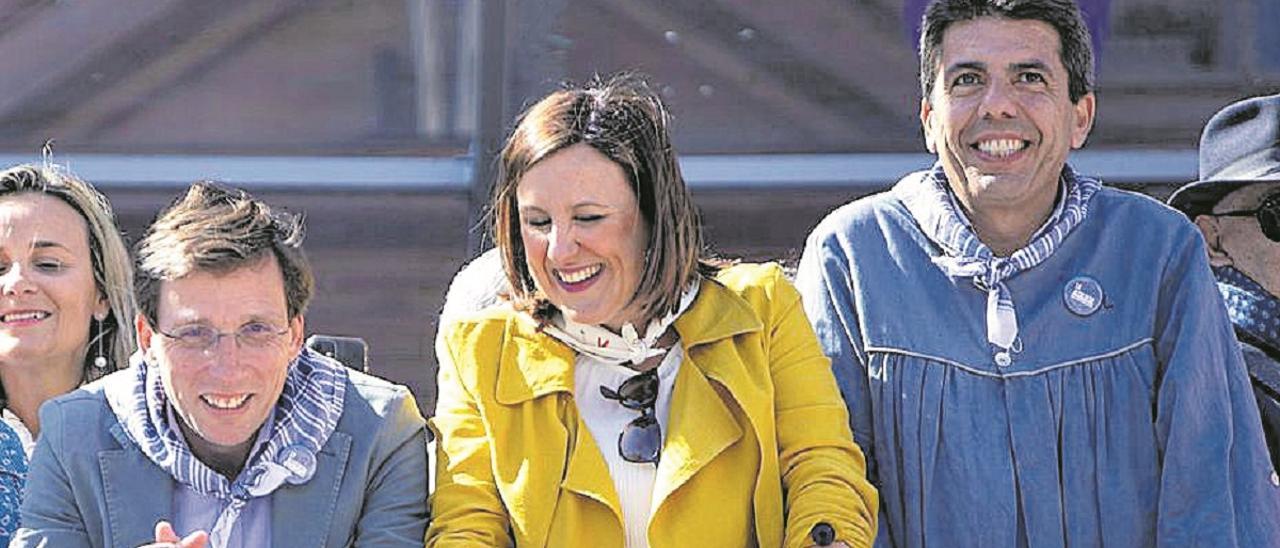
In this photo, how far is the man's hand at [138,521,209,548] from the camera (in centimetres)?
245

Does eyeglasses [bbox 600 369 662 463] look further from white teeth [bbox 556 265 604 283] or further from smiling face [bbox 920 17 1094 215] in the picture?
smiling face [bbox 920 17 1094 215]

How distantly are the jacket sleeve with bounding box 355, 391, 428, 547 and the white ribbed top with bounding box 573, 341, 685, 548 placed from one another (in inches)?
9.5

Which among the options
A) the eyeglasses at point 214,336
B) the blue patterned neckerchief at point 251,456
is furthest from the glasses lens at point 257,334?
the blue patterned neckerchief at point 251,456

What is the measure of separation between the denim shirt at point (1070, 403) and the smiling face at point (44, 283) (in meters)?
1.22

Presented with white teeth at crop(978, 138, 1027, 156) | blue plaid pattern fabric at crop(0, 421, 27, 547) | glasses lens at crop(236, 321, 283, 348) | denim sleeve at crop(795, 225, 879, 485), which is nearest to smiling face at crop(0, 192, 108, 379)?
blue plaid pattern fabric at crop(0, 421, 27, 547)

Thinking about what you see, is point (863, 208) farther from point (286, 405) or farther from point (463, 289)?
point (286, 405)

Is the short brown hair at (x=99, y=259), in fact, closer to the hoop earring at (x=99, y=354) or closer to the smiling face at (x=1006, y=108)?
the hoop earring at (x=99, y=354)

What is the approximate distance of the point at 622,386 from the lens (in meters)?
2.67

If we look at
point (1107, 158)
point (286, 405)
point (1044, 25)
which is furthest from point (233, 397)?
point (1107, 158)

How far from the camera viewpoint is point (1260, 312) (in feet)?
10.2

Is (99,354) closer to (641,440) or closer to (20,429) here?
(20,429)

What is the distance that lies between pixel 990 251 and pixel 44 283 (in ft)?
4.90

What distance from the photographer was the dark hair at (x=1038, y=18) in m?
2.77

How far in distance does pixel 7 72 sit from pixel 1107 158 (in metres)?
2.46
